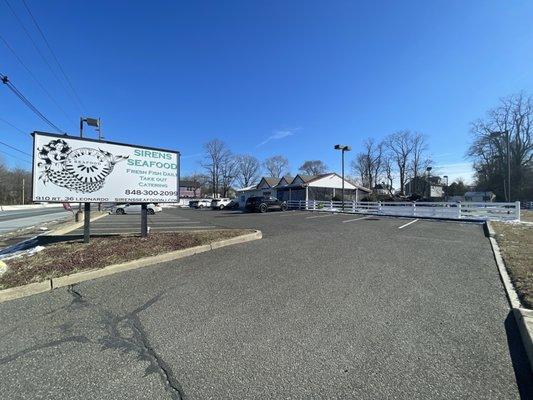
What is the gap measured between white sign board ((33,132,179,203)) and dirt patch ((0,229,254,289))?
131 cm

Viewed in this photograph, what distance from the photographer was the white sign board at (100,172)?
26.7ft

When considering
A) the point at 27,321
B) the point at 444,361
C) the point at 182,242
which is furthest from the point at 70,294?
the point at 444,361

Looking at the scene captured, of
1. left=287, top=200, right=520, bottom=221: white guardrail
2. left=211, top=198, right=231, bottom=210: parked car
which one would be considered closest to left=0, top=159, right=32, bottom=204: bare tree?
left=211, top=198, right=231, bottom=210: parked car

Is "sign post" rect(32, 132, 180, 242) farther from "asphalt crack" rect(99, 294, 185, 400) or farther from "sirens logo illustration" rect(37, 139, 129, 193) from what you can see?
"asphalt crack" rect(99, 294, 185, 400)

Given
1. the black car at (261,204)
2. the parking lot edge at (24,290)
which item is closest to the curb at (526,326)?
the parking lot edge at (24,290)

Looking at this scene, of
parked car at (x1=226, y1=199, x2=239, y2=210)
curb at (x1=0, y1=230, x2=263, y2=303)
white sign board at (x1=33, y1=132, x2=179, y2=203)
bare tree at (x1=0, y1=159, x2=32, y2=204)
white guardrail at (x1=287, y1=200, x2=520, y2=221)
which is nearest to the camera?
curb at (x1=0, y1=230, x2=263, y2=303)

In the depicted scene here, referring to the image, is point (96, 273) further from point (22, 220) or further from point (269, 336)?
point (22, 220)

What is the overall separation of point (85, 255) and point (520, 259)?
399 inches

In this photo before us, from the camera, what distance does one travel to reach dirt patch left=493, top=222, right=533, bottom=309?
16.2 ft

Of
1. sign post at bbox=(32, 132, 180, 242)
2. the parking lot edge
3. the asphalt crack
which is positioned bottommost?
the asphalt crack

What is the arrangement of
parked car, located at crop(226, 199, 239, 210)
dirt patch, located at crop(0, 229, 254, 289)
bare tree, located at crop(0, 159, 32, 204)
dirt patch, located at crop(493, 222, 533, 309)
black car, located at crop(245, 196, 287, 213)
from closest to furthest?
dirt patch, located at crop(493, 222, 533, 309) < dirt patch, located at crop(0, 229, 254, 289) < black car, located at crop(245, 196, 287, 213) < parked car, located at crop(226, 199, 239, 210) < bare tree, located at crop(0, 159, 32, 204)

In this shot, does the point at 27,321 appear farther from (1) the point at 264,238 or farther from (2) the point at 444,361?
(1) the point at 264,238

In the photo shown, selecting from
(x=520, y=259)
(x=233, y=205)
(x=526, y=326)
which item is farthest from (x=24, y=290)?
(x=233, y=205)

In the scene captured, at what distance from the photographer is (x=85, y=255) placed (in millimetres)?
7277
